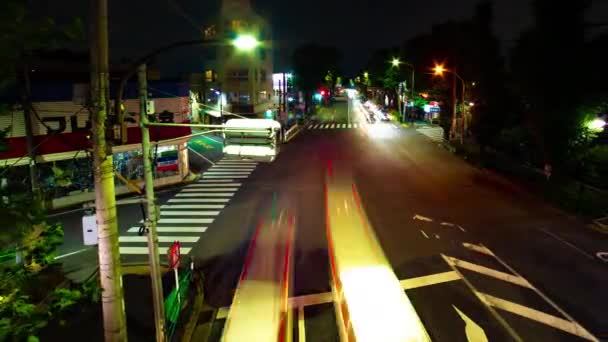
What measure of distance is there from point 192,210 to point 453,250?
13.4 meters

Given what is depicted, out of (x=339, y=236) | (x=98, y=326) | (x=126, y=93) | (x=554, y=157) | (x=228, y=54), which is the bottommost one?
(x=98, y=326)

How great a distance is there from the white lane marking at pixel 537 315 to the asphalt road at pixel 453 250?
28 mm

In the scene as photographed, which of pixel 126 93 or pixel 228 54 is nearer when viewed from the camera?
pixel 126 93

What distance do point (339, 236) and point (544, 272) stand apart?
6.85 m

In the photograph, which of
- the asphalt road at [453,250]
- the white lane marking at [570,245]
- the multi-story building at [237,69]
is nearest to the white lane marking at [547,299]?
the asphalt road at [453,250]

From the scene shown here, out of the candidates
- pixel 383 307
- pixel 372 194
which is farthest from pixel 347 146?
pixel 383 307

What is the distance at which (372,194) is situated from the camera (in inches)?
1010

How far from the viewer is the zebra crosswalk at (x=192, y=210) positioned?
18828 mm

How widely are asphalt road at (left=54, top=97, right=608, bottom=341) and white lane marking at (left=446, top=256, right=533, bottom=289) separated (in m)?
0.03

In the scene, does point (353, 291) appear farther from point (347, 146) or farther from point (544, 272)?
point (347, 146)

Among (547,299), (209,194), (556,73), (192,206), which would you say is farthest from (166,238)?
(556,73)

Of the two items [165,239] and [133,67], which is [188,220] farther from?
[133,67]

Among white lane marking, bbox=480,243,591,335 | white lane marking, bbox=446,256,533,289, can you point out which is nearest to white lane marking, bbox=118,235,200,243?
white lane marking, bbox=446,256,533,289

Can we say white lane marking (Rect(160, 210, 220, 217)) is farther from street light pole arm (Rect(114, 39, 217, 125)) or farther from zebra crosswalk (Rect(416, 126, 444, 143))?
zebra crosswalk (Rect(416, 126, 444, 143))
